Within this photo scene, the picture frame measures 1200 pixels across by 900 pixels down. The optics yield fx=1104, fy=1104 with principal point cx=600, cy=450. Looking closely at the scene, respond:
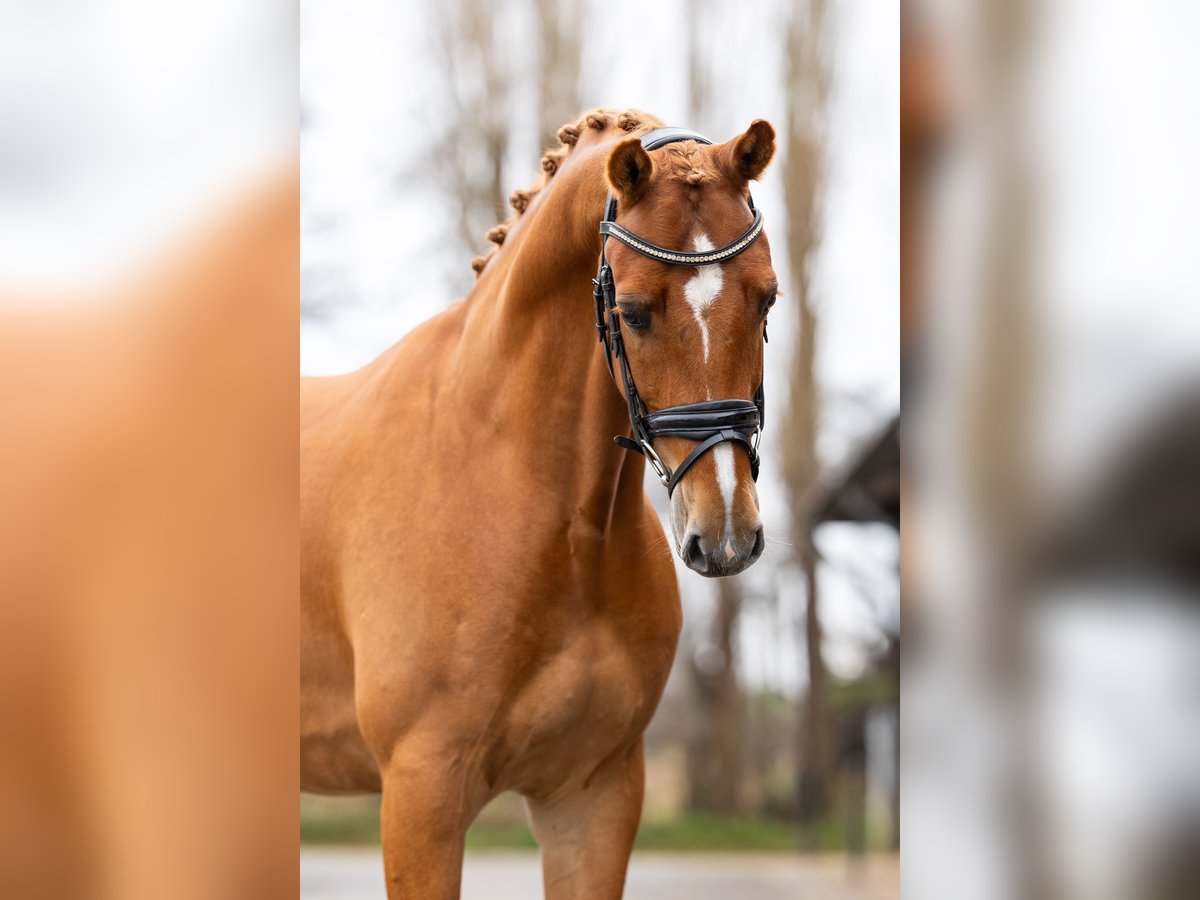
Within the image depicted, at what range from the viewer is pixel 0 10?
666mm

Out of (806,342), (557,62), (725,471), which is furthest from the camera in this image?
(806,342)

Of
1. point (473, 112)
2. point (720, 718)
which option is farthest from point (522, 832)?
point (473, 112)

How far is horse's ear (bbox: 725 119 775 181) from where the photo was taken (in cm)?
141

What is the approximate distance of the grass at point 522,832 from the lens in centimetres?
628

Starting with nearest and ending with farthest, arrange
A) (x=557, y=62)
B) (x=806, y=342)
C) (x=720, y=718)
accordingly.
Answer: (x=557, y=62) → (x=806, y=342) → (x=720, y=718)

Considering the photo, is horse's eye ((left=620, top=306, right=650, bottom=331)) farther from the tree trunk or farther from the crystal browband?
the tree trunk

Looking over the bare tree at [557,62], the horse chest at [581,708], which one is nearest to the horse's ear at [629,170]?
the horse chest at [581,708]

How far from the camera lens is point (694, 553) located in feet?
4.33

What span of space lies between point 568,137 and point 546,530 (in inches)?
23.8

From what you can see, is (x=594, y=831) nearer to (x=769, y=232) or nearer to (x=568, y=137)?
(x=568, y=137)

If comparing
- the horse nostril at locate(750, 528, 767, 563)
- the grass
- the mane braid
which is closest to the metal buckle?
the horse nostril at locate(750, 528, 767, 563)

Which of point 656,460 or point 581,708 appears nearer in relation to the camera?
point 656,460

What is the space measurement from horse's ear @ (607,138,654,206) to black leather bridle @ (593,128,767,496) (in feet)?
0.14

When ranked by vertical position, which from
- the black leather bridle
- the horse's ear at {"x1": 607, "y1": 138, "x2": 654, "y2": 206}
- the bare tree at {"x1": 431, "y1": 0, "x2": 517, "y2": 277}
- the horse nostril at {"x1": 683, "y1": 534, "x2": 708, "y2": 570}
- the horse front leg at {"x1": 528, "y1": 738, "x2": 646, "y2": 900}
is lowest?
the horse front leg at {"x1": 528, "y1": 738, "x2": 646, "y2": 900}
